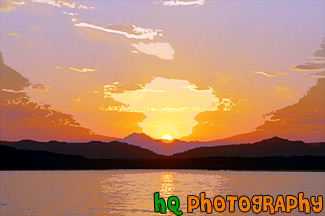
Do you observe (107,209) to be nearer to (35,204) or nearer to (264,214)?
(35,204)

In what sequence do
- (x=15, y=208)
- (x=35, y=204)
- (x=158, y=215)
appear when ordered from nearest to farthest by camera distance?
1. (x=158, y=215)
2. (x=15, y=208)
3. (x=35, y=204)

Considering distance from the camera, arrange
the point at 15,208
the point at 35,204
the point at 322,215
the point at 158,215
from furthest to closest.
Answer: the point at 35,204 → the point at 15,208 → the point at 322,215 → the point at 158,215

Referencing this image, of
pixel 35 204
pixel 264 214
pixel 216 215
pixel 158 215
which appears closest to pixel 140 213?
pixel 158 215

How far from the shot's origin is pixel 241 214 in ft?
188

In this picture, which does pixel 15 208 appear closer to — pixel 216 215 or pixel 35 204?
pixel 35 204

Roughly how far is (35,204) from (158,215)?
2393 centimetres

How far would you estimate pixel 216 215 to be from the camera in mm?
56188

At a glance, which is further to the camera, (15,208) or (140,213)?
(15,208)

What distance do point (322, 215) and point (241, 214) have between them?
10.5 meters

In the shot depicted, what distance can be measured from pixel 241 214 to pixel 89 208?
20.9 m

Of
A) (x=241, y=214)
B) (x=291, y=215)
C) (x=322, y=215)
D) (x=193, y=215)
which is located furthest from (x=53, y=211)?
(x=322, y=215)

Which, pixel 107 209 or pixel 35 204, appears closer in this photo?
pixel 107 209

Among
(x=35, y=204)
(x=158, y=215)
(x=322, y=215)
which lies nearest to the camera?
(x=158, y=215)

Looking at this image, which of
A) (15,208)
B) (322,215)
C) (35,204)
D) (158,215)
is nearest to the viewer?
(158,215)
